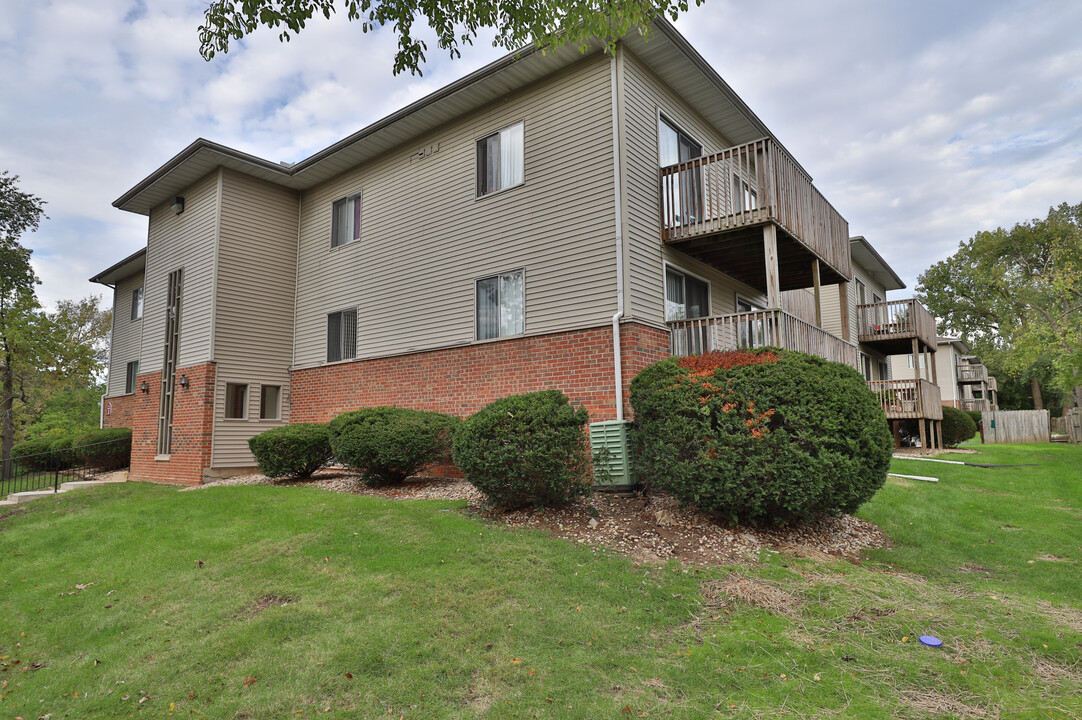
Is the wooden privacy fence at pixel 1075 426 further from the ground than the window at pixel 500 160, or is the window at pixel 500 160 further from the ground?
the window at pixel 500 160

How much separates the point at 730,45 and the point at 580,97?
3.72 meters

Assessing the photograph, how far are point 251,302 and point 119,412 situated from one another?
35.2ft

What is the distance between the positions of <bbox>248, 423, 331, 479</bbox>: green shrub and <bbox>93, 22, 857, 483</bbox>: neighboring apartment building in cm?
183

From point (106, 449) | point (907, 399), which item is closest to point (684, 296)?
point (907, 399)

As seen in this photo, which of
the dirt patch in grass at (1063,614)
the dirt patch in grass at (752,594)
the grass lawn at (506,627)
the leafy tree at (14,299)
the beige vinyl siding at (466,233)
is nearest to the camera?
the grass lawn at (506,627)

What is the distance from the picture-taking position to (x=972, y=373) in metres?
43.6

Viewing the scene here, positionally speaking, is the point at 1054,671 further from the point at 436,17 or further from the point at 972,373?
the point at 972,373

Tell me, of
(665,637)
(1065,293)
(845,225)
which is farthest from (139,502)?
(1065,293)

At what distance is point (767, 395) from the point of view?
6316 mm

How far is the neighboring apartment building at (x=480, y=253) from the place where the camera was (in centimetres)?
954

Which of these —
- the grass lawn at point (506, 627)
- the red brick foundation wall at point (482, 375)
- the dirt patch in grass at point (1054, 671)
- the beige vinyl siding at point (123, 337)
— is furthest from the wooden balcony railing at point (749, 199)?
the beige vinyl siding at point (123, 337)

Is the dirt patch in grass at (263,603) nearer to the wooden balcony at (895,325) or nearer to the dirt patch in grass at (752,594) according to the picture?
the dirt patch in grass at (752,594)

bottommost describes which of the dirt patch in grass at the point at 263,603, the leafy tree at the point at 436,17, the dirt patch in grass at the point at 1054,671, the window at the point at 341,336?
the dirt patch in grass at the point at 1054,671

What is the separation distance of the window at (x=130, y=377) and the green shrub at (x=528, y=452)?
62.6ft
